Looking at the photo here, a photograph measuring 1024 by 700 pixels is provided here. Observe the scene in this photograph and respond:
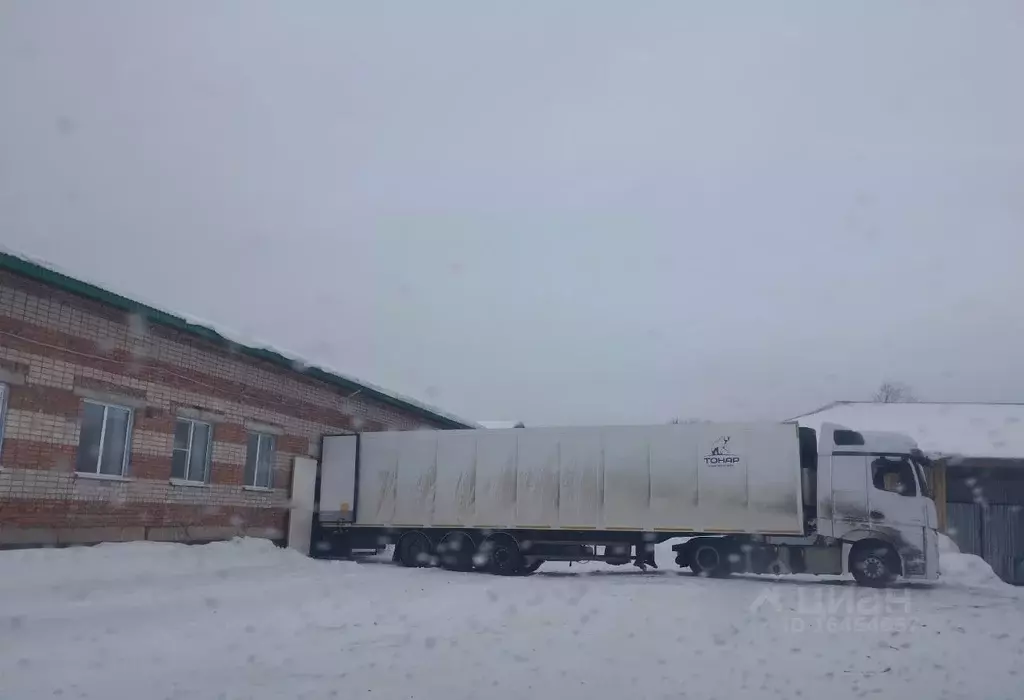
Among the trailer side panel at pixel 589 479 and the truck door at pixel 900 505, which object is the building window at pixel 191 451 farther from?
the truck door at pixel 900 505

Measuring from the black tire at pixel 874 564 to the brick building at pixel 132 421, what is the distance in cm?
1378

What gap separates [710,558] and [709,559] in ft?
0.11

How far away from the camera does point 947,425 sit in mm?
Result: 31953

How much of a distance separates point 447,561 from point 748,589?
7600 mm

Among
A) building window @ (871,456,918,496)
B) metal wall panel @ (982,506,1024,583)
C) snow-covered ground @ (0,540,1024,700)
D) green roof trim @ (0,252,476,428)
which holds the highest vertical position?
green roof trim @ (0,252,476,428)

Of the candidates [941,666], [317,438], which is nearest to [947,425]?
[317,438]

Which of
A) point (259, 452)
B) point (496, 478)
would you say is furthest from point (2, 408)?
point (496, 478)

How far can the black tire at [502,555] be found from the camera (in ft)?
66.5

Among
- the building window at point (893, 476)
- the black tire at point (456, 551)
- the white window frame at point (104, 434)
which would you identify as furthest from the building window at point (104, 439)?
the building window at point (893, 476)

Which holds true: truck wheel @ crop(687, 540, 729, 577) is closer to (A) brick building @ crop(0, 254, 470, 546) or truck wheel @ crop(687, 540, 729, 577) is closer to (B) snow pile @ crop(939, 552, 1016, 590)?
(B) snow pile @ crop(939, 552, 1016, 590)

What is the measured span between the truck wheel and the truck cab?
2.04 metres

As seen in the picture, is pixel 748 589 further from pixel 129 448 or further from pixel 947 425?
pixel 947 425

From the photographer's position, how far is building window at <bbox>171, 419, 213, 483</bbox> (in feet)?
62.1

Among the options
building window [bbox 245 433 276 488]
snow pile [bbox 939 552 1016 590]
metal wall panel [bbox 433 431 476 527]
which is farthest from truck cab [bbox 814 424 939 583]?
building window [bbox 245 433 276 488]
